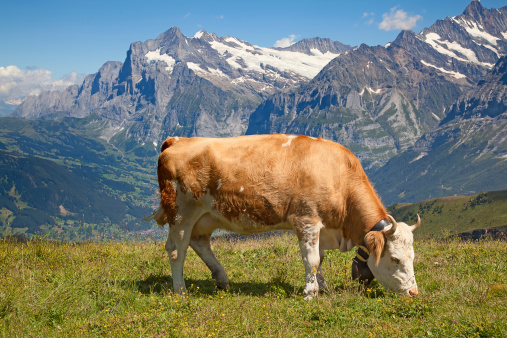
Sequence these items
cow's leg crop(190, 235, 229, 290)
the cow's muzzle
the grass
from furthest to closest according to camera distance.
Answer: cow's leg crop(190, 235, 229, 290) < the cow's muzzle < the grass

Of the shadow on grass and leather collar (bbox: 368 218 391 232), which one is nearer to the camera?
leather collar (bbox: 368 218 391 232)

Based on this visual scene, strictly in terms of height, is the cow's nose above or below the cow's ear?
below

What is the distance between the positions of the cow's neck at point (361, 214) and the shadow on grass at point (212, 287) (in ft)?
6.02

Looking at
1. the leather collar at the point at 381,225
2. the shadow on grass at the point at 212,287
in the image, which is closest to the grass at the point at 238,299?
the shadow on grass at the point at 212,287

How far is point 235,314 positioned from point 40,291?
4031 mm

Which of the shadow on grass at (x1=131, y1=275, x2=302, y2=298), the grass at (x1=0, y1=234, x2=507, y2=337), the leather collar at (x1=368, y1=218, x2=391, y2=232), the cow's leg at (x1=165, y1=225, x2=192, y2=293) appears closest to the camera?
the grass at (x1=0, y1=234, x2=507, y2=337)

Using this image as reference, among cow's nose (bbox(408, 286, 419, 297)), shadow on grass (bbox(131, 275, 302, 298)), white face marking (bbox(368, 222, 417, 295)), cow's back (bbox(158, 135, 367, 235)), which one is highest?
cow's back (bbox(158, 135, 367, 235))

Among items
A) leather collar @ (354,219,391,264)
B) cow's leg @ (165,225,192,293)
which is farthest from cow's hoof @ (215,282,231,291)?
leather collar @ (354,219,391,264)

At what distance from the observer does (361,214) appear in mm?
9031

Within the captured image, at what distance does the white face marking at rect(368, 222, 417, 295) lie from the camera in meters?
8.45

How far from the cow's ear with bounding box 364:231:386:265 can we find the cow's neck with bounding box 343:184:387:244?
0.37 metres

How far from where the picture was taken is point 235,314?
7258mm

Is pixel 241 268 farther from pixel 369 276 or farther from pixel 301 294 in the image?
pixel 369 276

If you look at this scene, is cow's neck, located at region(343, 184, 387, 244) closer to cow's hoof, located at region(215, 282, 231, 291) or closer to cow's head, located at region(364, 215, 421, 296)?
cow's head, located at region(364, 215, 421, 296)
